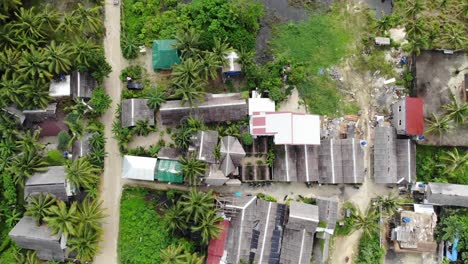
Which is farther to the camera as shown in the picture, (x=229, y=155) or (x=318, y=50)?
(x=318, y=50)

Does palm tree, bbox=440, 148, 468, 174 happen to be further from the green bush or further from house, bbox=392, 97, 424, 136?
the green bush

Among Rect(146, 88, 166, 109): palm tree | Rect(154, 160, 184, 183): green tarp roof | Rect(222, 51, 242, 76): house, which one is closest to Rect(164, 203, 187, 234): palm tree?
Rect(154, 160, 184, 183): green tarp roof

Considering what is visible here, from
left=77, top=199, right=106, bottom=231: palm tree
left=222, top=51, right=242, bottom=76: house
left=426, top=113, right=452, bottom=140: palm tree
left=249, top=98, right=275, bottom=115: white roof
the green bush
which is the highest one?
left=222, top=51, right=242, bottom=76: house

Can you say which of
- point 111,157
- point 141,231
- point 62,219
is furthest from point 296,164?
point 62,219

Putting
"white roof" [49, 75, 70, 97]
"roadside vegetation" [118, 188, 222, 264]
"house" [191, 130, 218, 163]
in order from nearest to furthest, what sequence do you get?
"roadside vegetation" [118, 188, 222, 264]
"house" [191, 130, 218, 163]
"white roof" [49, 75, 70, 97]

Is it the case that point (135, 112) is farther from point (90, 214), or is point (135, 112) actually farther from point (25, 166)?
point (25, 166)

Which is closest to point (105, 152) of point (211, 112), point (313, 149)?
point (211, 112)
